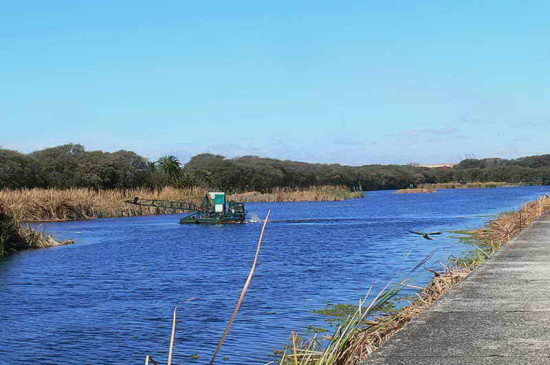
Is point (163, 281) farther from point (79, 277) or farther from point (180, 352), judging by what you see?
point (180, 352)

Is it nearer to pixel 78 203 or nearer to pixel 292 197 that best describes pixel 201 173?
pixel 292 197

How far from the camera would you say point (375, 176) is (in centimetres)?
17200

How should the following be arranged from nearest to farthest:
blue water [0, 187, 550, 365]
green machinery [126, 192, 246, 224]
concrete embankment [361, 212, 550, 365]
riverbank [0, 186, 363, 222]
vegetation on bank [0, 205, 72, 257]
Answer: concrete embankment [361, 212, 550, 365] < blue water [0, 187, 550, 365] < vegetation on bank [0, 205, 72, 257] < riverbank [0, 186, 363, 222] < green machinery [126, 192, 246, 224]

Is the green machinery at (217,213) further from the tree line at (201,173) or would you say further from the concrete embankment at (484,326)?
the concrete embankment at (484,326)

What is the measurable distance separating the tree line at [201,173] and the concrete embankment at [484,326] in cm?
6441

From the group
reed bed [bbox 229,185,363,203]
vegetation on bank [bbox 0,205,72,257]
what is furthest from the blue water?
reed bed [bbox 229,185,363,203]

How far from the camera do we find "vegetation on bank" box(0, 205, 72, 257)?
87.4ft

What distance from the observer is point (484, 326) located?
7055 millimetres

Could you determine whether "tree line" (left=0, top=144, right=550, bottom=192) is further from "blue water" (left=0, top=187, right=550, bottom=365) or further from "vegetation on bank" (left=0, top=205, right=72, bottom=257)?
"blue water" (left=0, top=187, right=550, bottom=365)

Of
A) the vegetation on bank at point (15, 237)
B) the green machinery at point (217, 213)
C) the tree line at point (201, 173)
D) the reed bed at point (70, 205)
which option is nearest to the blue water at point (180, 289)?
the vegetation on bank at point (15, 237)

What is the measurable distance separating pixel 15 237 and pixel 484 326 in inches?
929

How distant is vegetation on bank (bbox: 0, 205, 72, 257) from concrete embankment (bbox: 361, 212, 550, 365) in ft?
65.1

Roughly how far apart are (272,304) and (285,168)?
125859 mm

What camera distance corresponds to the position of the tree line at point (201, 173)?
7712 centimetres
